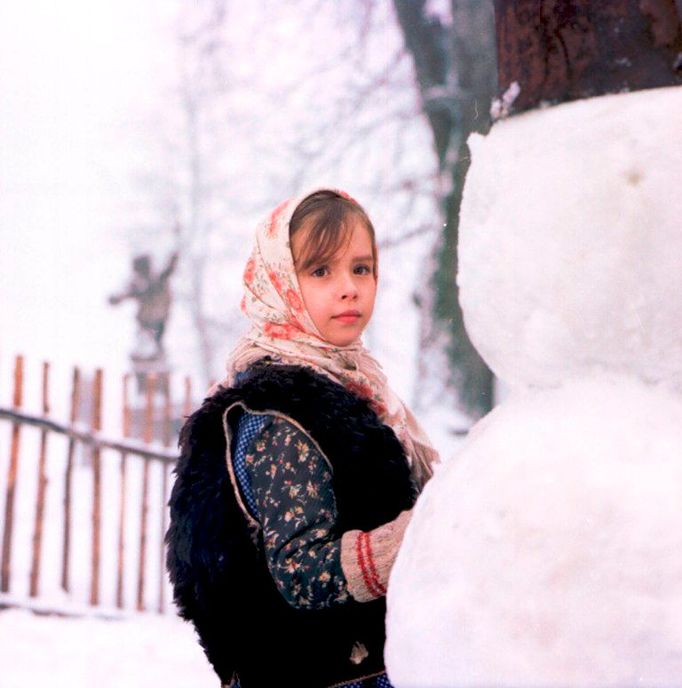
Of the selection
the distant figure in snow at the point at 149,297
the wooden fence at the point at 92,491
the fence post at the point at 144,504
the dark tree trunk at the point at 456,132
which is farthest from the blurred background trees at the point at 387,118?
the wooden fence at the point at 92,491

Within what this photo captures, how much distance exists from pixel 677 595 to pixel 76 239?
834 inches

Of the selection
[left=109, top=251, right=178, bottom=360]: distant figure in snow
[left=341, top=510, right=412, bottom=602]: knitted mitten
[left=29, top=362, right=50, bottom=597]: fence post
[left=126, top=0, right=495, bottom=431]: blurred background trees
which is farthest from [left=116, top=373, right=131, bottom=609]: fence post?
[left=341, top=510, right=412, bottom=602]: knitted mitten

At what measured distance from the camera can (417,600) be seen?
111 centimetres

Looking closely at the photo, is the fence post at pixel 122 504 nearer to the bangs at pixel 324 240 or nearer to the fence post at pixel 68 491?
the fence post at pixel 68 491

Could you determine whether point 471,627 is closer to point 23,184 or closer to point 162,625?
point 162,625

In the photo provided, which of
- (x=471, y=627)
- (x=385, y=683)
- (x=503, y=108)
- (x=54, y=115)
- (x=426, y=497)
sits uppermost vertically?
(x=54, y=115)

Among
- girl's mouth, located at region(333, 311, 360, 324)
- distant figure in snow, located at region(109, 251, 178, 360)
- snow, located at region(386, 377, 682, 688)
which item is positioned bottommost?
distant figure in snow, located at region(109, 251, 178, 360)

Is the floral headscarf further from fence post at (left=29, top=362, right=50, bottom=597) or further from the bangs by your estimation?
fence post at (left=29, top=362, right=50, bottom=597)

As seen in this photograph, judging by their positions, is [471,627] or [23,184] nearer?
[471,627]

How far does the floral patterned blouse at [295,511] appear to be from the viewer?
1.52m

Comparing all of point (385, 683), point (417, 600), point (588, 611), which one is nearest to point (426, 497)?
point (417, 600)

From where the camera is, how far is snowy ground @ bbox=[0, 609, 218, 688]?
446cm

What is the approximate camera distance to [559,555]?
101 cm

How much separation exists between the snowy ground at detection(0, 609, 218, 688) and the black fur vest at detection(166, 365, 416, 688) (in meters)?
3.02
